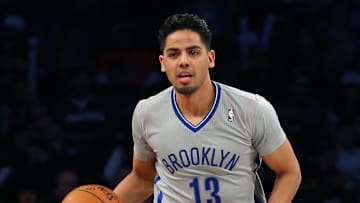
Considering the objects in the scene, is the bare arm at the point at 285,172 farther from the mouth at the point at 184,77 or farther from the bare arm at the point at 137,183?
the bare arm at the point at 137,183

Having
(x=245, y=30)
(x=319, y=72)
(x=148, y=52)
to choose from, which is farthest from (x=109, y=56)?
(x=319, y=72)

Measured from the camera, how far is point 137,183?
3635 millimetres

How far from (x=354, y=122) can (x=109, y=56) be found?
6.46 feet

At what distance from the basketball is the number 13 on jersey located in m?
0.34

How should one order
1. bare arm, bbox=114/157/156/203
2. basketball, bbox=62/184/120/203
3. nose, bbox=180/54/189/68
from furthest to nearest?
1. bare arm, bbox=114/157/156/203
2. basketball, bbox=62/184/120/203
3. nose, bbox=180/54/189/68

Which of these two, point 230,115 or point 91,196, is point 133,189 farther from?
point 230,115

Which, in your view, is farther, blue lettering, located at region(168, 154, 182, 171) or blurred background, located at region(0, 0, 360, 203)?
blurred background, located at region(0, 0, 360, 203)

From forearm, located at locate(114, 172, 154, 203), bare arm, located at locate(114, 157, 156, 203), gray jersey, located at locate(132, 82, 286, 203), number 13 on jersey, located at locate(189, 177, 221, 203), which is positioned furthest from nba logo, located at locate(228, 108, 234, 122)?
forearm, located at locate(114, 172, 154, 203)

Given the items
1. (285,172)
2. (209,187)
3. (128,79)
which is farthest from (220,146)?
(128,79)

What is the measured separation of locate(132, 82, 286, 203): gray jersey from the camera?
10.7ft

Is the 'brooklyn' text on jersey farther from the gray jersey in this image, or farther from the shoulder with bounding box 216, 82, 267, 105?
the shoulder with bounding box 216, 82, 267, 105

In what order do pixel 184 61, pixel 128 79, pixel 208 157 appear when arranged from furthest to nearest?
pixel 128 79 < pixel 208 157 < pixel 184 61

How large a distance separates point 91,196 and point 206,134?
0.53m

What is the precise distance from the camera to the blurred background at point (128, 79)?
19.2ft
